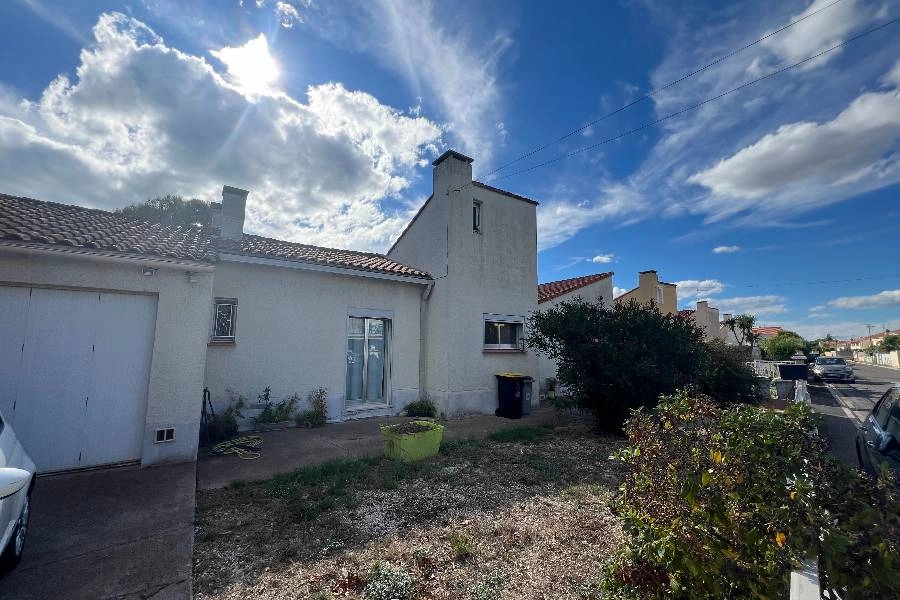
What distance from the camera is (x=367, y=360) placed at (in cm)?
994

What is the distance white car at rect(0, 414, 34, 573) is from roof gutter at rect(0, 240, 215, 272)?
8.74 ft

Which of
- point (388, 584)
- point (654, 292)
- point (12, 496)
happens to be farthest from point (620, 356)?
point (654, 292)

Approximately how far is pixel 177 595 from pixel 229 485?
242cm

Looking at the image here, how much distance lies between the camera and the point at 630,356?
7.79 meters

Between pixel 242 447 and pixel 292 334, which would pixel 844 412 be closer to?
pixel 292 334

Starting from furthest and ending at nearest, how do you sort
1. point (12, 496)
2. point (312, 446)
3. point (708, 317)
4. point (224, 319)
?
point (708, 317), point (224, 319), point (312, 446), point (12, 496)

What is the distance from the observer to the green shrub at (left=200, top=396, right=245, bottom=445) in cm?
696

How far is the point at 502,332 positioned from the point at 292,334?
610 centimetres

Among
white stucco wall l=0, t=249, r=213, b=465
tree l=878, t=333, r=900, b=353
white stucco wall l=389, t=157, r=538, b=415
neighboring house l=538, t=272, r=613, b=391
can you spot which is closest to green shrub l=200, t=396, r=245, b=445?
white stucco wall l=0, t=249, r=213, b=465

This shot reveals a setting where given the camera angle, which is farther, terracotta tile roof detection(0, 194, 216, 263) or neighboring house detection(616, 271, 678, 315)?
neighboring house detection(616, 271, 678, 315)

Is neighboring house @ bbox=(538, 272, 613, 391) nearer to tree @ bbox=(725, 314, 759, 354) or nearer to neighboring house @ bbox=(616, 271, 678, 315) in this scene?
neighboring house @ bbox=(616, 271, 678, 315)

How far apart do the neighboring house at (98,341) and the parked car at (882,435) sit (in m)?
8.95

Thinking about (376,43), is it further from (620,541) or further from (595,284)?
(595,284)

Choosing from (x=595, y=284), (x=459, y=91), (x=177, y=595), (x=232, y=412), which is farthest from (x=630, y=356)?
(x=595, y=284)
